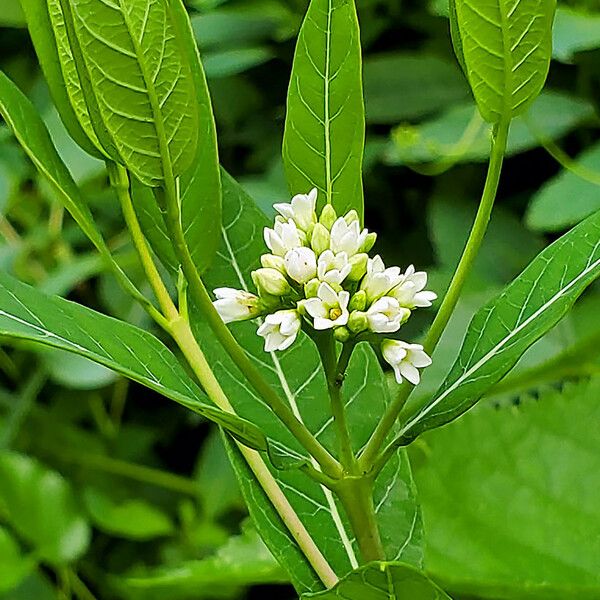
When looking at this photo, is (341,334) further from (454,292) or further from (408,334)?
(408,334)

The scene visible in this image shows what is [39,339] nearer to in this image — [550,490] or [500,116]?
[500,116]

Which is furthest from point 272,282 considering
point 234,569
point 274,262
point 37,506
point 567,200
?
point 37,506

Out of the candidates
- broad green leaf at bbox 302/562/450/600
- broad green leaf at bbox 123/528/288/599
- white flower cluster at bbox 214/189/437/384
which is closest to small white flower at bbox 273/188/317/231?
white flower cluster at bbox 214/189/437/384

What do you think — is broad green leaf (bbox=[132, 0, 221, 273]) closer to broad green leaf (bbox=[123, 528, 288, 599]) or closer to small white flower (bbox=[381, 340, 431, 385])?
small white flower (bbox=[381, 340, 431, 385])

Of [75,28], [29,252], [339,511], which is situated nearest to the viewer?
[75,28]

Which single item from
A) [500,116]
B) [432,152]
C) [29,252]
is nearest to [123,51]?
[500,116]

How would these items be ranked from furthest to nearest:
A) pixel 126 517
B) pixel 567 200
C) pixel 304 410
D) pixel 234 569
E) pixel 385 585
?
pixel 126 517 < pixel 567 200 < pixel 234 569 < pixel 304 410 < pixel 385 585

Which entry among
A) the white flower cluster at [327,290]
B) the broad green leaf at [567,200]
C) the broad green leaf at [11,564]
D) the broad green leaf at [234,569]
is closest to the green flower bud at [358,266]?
the white flower cluster at [327,290]
